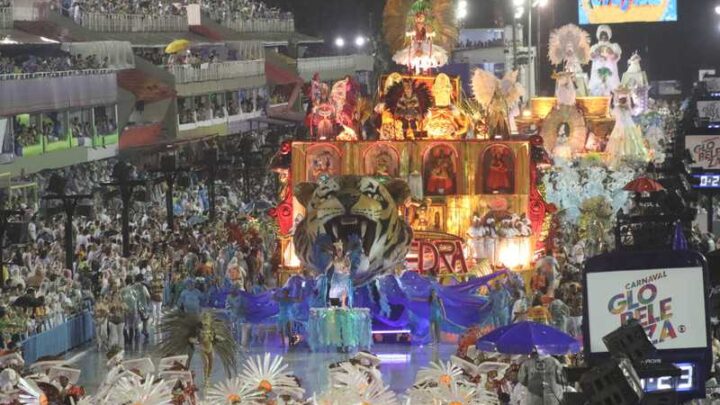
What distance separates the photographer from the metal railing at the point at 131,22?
53.3 metres

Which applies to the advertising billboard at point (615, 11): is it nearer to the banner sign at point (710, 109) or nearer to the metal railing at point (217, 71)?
the metal railing at point (217, 71)

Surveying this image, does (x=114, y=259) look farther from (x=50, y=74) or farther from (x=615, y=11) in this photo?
(x=615, y=11)

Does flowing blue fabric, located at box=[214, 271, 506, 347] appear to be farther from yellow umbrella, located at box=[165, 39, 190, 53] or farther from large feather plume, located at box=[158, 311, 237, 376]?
yellow umbrella, located at box=[165, 39, 190, 53]

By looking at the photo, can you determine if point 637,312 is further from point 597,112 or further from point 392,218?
point 597,112

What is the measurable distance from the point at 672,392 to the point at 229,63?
173 ft

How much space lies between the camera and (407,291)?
89.3 feet

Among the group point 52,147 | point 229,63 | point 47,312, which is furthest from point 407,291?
point 229,63

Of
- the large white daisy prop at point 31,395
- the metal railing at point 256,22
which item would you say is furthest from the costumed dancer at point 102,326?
the metal railing at point 256,22

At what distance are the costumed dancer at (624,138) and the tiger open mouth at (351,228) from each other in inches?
829

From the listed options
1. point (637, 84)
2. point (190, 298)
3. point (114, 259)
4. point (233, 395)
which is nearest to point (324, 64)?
point (637, 84)

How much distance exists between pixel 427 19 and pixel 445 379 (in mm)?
19520

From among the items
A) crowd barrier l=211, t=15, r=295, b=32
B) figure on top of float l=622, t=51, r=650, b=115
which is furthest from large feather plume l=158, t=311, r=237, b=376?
crowd barrier l=211, t=15, r=295, b=32

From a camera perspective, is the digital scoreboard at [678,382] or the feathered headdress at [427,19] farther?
the feathered headdress at [427,19]

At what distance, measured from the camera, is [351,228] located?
27.0 m
